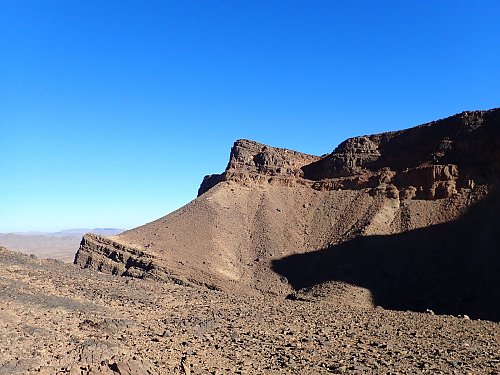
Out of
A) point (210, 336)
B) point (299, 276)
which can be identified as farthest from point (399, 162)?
point (210, 336)

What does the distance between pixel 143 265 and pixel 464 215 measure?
2146cm

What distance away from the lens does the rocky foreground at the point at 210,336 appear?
1135cm

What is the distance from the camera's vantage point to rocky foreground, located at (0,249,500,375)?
11352 mm

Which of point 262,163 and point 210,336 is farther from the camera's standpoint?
point 262,163

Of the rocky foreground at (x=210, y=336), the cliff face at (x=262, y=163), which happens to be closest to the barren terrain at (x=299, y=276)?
the rocky foreground at (x=210, y=336)

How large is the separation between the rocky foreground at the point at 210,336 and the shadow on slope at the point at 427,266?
5515 millimetres

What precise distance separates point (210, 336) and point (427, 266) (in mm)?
16922

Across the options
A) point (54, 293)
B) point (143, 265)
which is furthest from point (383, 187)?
point (54, 293)

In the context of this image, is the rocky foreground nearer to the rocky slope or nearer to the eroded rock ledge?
the rocky slope

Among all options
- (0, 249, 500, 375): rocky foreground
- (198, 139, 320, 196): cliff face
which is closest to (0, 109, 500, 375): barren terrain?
(0, 249, 500, 375): rocky foreground

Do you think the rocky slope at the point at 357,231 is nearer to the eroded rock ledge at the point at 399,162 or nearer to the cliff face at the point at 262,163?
the eroded rock ledge at the point at 399,162

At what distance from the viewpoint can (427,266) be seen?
27078mm

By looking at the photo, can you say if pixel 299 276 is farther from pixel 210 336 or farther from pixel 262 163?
pixel 262 163

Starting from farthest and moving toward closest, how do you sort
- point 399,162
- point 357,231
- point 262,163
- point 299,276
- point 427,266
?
point 262,163 → point 399,162 → point 357,231 → point 299,276 → point 427,266
